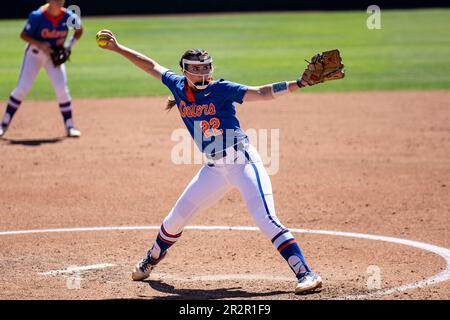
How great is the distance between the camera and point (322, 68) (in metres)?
6.45

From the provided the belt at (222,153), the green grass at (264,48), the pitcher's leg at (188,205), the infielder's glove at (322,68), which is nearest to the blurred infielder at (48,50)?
the green grass at (264,48)

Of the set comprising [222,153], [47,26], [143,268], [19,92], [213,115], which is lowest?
[143,268]

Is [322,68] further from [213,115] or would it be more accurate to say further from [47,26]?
[47,26]

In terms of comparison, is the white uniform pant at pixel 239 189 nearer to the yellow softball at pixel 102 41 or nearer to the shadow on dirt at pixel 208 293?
the shadow on dirt at pixel 208 293

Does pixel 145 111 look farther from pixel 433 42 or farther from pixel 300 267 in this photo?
pixel 433 42

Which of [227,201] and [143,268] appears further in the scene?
[227,201]

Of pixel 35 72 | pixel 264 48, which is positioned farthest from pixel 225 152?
pixel 264 48

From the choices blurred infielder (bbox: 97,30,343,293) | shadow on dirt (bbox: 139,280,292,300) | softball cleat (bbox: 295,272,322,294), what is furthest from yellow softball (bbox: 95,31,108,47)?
softball cleat (bbox: 295,272,322,294)

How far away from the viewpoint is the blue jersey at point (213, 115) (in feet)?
22.1

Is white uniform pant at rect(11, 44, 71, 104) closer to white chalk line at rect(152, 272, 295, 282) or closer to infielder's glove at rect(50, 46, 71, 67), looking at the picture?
infielder's glove at rect(50, 46, 71, 67)

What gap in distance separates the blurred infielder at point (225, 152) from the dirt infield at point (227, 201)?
399 mm

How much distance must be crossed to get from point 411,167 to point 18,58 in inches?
568

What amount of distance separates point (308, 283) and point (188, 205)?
1.18 meters

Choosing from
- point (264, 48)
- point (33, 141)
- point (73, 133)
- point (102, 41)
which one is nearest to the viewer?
point (102, 41)
